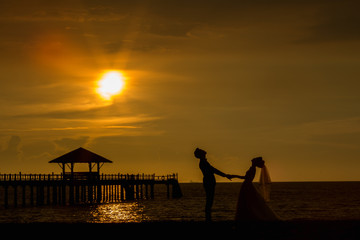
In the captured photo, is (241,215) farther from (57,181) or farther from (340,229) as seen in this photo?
(57,181)

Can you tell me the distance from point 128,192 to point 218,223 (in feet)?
210

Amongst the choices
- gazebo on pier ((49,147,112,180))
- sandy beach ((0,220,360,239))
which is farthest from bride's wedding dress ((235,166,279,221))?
gazebo on pier ((49,147,112,180))

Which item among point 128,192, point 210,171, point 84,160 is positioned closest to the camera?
point 210,171

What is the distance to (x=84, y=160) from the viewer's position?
63.5 meters

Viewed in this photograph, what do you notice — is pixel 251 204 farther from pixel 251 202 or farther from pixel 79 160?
pixel 79 160

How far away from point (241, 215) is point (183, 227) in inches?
61.6

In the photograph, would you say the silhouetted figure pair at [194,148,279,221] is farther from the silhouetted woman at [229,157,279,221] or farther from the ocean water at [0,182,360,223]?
the ocean water at [0,182,360,223]

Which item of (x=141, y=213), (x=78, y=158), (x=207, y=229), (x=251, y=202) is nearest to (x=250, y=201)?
(x=251, y=202)

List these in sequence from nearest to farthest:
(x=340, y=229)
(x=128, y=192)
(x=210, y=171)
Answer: (x=340, y=229) → (x=210, y=171) → (x=128, y=192)

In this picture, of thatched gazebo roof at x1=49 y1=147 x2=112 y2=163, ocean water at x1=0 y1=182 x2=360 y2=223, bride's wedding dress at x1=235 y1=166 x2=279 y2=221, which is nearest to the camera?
bride's wedding dress at x1=235 y1=166 x2=279 y2=221

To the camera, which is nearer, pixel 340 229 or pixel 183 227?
pixel 340 229

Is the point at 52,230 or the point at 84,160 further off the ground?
the point at 84,160

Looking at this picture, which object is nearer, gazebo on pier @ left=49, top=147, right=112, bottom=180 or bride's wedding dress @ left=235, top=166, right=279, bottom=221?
bride's wedding dress @ left=235, top=166, right=279, bottom=221

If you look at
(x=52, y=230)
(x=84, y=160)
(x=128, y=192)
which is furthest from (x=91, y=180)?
(x=52, y=230)
